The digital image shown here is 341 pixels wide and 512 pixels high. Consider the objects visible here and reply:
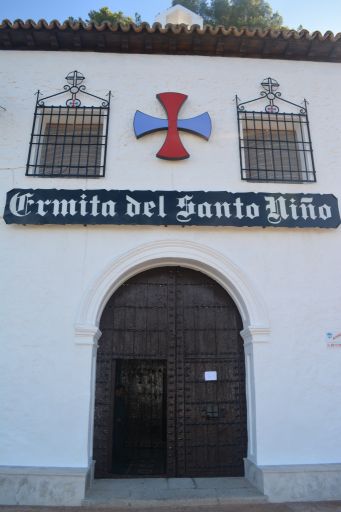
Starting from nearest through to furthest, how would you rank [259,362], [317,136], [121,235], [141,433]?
1. [259,362]
2. [121,235]
3. [317,136]
4. [141,433]

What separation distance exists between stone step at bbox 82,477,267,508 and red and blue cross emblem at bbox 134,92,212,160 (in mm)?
4473

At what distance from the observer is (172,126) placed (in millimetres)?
6496

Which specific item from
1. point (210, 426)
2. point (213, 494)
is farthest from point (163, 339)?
point (213, 494)

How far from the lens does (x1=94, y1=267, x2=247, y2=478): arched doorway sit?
227 inches

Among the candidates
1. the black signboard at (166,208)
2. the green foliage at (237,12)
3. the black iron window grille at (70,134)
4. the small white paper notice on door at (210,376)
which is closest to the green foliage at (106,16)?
the green foliage at (237,12)

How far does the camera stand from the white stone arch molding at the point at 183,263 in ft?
18.6

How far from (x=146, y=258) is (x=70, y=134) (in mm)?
2576

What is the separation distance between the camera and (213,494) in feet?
16.8

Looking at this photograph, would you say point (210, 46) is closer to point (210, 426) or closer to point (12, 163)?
point (12, 163)

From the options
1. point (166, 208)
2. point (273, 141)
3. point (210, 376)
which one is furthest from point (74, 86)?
point (210, 376)

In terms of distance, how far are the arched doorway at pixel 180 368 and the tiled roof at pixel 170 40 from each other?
3.65m

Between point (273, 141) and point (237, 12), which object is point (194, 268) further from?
point (237, 12)

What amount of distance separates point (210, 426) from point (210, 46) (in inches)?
230

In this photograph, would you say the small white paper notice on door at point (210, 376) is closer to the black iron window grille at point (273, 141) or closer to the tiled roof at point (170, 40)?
the black iron window grille at point (273, 141)
